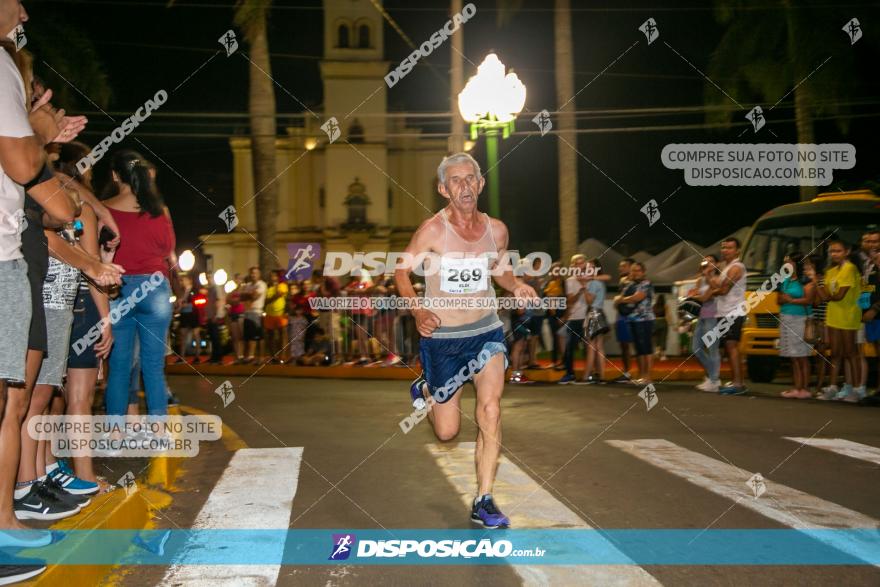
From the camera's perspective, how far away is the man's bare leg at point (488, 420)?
525 cm

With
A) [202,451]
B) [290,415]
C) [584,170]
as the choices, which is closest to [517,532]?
[202,451]

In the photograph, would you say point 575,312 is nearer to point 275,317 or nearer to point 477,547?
point 275,317

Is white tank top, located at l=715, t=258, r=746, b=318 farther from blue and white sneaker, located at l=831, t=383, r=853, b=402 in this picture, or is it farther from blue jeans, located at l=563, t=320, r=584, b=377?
blue jeans, located at l=563, t=320, r=584, b=377

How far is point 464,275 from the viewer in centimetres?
554

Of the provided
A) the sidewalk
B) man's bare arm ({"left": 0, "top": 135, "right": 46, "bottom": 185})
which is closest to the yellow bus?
the sidewalk

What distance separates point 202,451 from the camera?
7879 millimetres

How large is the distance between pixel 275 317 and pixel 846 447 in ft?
41.0

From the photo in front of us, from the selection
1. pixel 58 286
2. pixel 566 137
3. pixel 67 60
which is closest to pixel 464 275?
pixel 58 286

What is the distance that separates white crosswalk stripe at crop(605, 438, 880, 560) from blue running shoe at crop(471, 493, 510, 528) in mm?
1681

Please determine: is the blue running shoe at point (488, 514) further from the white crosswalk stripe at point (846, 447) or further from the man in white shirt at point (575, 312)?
the man in white shirt at point (575, 312)

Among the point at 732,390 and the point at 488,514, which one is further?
the point at 732,390

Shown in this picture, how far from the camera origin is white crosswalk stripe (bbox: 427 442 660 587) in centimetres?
420

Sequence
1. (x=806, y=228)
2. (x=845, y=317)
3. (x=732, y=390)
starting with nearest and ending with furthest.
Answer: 1. (x=845, y=317)
2. (x=732, y=390)
3. (x=806, y=228)

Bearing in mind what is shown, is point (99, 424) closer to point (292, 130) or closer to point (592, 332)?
point (592, 332)
